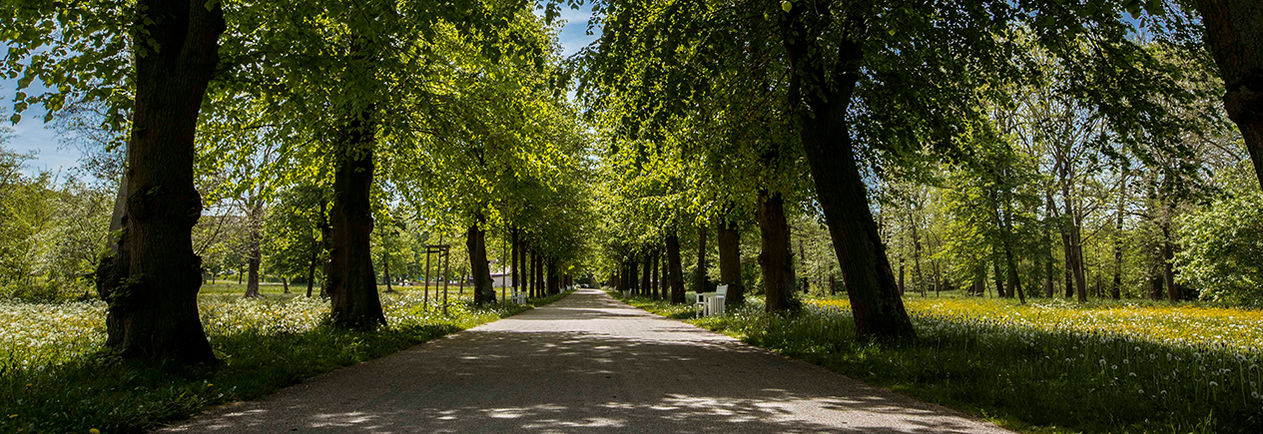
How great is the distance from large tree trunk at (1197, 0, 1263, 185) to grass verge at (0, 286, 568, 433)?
26.0ft

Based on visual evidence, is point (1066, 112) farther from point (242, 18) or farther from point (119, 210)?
point (119, 210)

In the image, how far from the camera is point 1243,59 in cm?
403

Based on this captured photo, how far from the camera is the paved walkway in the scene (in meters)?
5.06

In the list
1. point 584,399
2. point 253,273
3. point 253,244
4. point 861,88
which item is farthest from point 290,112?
point 253,273

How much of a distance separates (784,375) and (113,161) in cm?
2553

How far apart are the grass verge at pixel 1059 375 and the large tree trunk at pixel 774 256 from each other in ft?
17.5

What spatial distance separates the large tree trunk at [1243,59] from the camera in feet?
12.9

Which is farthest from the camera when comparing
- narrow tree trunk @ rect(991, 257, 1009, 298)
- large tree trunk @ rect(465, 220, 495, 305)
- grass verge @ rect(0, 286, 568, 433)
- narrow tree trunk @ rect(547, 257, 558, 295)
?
narrow tree trunk @ rect(547, 257, 558, 295)

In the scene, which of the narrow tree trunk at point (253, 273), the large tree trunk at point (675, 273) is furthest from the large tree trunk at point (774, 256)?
the narrow tree trunk at point (253, 273)

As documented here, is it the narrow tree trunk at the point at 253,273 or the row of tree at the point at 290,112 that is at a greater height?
the row of tree at the point at 290,112

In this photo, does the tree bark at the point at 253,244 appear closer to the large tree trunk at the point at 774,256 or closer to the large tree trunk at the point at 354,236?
the large tree trunk at the point at 354,236

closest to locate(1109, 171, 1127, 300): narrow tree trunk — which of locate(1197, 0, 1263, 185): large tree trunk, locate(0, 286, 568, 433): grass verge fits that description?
locate(1197, 0, 1263, 185): large tree trunk

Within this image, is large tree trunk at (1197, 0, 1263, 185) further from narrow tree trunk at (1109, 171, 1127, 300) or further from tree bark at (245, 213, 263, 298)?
tree bark at (245, 213, 263, 298)

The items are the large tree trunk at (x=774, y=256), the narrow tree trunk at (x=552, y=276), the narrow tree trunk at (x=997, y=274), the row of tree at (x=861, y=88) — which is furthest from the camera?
the narrow tree trunk at (x=552, y=276)
